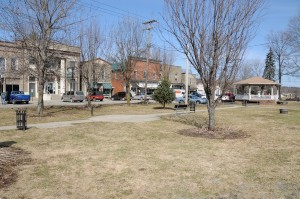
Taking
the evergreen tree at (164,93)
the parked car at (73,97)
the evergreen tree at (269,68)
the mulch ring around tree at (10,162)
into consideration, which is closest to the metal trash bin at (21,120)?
the mulch ring around tree at (10,162)

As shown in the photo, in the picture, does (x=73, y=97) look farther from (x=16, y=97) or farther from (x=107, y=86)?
(x=107, y=86)

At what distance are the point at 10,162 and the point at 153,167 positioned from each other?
11.0 ft

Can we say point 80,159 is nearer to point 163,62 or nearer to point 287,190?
point 287,190

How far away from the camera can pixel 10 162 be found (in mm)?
6965

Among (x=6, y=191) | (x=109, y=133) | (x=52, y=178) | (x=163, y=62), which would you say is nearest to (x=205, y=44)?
(x=109, y=133)

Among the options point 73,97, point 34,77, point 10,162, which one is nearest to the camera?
point 10,162

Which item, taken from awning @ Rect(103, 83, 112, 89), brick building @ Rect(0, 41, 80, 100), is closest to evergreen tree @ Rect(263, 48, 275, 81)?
awning @ Rect(103, 83, 112, 89)

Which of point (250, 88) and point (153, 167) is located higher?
point (250, 88)

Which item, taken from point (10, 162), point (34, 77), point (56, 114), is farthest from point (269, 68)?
point (10, 162)

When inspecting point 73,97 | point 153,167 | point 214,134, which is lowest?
point 153,167

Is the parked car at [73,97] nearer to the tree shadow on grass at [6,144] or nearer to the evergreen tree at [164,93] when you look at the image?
the evergreen tree at [164,93]

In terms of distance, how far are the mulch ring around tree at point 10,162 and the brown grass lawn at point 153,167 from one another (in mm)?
146

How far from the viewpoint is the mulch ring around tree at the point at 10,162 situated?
5717mm

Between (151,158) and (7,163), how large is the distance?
3.40 m
